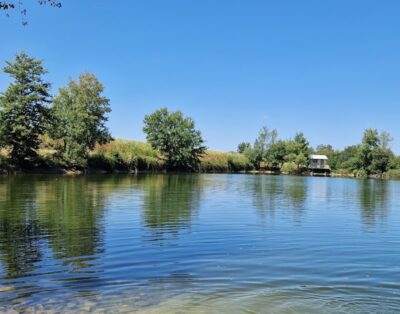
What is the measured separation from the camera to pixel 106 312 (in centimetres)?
866

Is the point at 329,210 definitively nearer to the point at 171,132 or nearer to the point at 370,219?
the point at 370,219

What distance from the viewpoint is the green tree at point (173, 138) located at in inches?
4316

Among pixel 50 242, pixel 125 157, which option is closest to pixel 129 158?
pixel 125 157

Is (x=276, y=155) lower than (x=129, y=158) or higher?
higher

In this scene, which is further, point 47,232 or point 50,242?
point 47,232

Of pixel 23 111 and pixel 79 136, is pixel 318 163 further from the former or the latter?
pixel 23 111

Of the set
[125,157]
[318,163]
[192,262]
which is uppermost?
[318,163]

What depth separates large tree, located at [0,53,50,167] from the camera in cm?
6394

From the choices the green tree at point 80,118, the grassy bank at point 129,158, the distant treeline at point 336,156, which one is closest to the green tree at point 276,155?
the distant treeline at point 336,156

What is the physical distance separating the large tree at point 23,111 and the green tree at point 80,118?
442cm

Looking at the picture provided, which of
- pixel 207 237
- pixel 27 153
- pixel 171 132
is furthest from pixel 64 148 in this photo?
pixel 207 237

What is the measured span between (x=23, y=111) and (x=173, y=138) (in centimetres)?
4814

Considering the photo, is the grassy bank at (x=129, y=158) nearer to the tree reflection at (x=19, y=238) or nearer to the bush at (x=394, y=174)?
the bush at (x=394, y=174)

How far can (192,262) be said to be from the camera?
1323 centimetres
